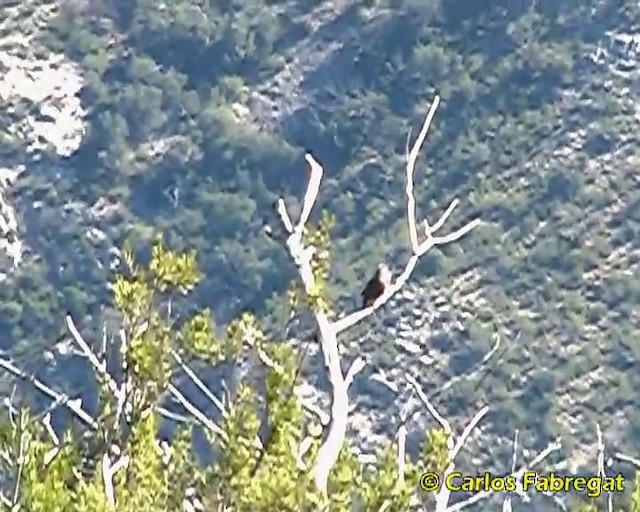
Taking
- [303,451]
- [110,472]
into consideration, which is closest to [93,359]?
[110,472]

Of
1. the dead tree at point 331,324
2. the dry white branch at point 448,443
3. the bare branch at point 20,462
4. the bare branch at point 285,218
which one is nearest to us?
the bare branch at point 285,218

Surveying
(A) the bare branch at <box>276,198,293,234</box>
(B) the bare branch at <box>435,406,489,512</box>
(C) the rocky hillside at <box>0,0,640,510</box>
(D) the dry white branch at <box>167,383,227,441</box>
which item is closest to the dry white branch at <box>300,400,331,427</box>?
(D) the dry white branch at <box>167,383,227,441</box>

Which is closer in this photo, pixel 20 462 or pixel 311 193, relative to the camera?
pixel 311 193

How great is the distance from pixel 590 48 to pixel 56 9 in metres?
8.20

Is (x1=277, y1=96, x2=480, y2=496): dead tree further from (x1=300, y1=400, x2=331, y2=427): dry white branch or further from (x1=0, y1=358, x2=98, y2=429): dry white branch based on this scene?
(x1=0, y1=358, x2=98, y2=429): dry white branch

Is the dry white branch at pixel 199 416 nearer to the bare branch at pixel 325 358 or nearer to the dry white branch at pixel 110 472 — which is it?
the dry white branch at pixel 110 472

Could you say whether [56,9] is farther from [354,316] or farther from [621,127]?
[354,316]

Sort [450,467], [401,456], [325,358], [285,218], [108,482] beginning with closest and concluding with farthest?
[285,218], [325,358], [108,482], [401,456], [450,467]

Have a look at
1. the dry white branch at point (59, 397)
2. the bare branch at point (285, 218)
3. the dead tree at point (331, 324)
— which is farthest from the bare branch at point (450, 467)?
the dry white branch at point (59, 397)

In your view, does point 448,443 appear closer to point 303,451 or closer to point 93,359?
point 303,451

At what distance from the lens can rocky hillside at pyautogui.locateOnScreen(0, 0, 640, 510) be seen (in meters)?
20.1

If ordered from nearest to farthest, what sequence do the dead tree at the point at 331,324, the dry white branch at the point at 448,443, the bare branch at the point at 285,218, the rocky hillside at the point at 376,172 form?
1. the bare branch at the point at 285,218
2. the dead tree at the point at 331,324
3. the dry white branch at the point at 448,443
4. the rocky hillside at the point at 376,172

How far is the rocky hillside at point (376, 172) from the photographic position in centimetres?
2006

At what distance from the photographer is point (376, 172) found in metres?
24.7
